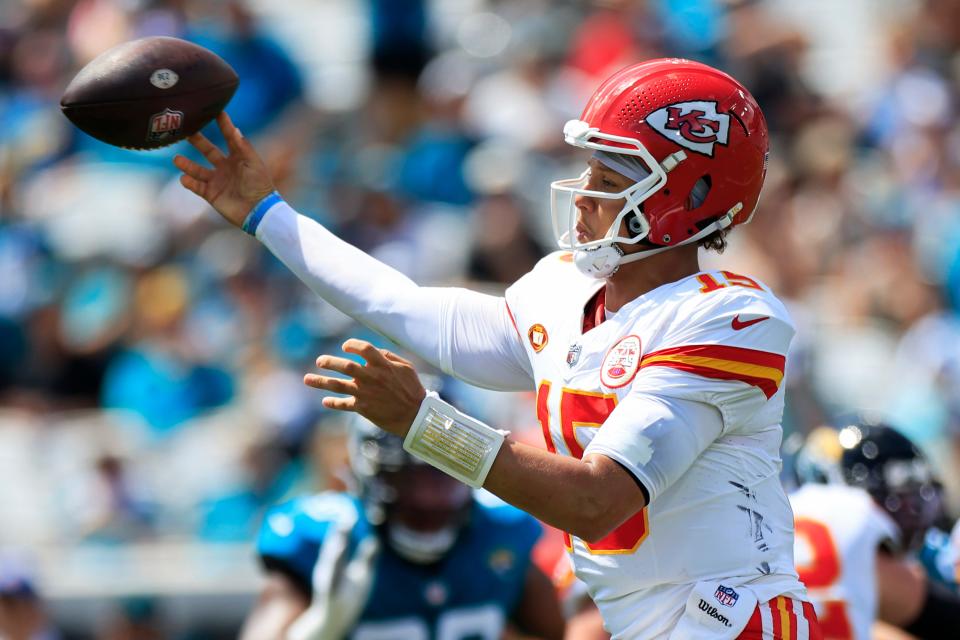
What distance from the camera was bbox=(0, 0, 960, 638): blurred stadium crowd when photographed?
25.2 feet

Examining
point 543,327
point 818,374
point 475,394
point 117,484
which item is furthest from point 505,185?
point 543,327

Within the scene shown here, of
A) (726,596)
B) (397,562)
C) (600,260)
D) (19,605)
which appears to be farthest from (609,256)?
(19,605)

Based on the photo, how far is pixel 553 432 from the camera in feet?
10.6

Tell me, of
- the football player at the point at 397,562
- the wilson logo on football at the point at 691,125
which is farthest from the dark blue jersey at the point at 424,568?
the wilson logo on football at the point at 691,125

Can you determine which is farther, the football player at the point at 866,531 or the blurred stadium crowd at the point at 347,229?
the blurred stadium crowd at the point at 347,229

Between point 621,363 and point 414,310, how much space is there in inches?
24.0

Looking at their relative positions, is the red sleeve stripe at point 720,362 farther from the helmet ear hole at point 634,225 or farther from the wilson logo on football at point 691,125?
the wilson logo on football at point 691,125

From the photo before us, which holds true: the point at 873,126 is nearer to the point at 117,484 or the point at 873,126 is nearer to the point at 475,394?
the point at 475,394

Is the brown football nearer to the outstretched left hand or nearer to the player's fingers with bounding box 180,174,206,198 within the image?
the player's fingers with bounding box 180,174,206,198

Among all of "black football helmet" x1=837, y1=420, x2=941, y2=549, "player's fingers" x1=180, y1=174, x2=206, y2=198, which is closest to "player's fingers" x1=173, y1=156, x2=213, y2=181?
"player's fingers" x1=180, y1=174, x2=206, y2=198

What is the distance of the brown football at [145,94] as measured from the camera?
3451 millimetres

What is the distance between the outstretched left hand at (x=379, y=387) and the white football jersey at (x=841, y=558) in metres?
1.65

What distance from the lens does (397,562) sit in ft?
16.1

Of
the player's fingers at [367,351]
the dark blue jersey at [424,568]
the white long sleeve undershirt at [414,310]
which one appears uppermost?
the player's fingers at [367,351]
